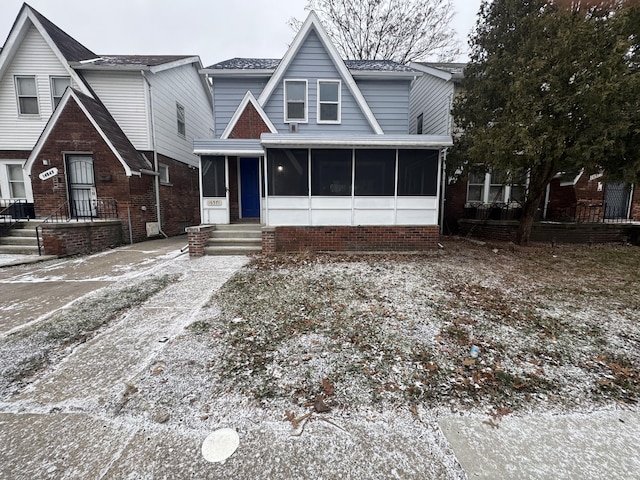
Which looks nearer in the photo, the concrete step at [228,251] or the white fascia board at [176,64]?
the concrete step at [228,251]

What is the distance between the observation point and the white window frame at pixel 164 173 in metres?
11.8

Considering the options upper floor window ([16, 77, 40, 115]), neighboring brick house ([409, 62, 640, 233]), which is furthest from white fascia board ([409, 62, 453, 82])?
upper floor window ([16, 77, 40, 115])

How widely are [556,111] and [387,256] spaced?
5118 millimetres

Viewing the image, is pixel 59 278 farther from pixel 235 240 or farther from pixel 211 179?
pixel 211 179

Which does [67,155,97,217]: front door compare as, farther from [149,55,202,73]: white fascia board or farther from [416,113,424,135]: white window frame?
[416,113,424,135]: white window frame

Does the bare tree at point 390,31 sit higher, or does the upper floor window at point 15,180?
the bare tree at point 390,31

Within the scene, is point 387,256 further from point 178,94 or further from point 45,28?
point 45,28

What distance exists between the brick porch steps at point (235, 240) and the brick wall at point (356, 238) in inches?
30.3

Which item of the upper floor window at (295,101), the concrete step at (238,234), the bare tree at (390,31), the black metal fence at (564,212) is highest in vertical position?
the bare tree at (390,31)

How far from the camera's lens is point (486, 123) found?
8.45m

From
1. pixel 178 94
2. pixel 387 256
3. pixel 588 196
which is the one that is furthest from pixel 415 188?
pixel 178 94

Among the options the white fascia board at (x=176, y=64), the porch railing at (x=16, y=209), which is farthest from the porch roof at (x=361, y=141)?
the porch railing at (x=16, y=209)

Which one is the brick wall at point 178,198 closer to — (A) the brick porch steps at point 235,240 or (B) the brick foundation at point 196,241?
(A) the brick porch steps at point 235,240

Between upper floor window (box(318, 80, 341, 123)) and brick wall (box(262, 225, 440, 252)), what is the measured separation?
4.85 metres
